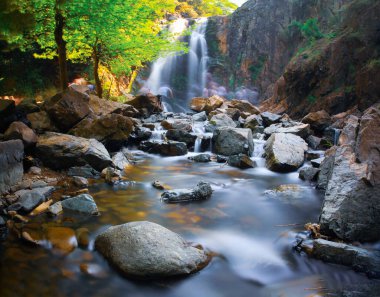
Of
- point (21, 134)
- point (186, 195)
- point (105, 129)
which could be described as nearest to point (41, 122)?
point (105, 129)

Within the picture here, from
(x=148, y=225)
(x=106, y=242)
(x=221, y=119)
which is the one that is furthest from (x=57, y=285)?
(x=221, y=119)

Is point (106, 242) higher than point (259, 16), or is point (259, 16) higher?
point (259, 16)

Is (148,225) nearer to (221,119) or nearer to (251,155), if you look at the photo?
(251,155)

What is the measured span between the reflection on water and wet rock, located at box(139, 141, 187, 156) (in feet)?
10.3

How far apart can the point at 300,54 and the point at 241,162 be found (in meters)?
13.3

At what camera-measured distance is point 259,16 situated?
2891 cm

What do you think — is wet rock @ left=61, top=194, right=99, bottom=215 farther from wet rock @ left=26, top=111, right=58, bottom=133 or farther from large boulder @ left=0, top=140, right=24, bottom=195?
wet rock @ left=26, top=111, right=58, bottom=133

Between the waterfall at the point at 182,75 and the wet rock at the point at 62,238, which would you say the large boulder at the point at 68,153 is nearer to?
the wet rock at the point at 62,238

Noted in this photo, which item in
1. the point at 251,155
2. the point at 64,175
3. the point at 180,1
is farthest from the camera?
the point at 180,1

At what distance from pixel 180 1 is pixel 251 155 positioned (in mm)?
41429

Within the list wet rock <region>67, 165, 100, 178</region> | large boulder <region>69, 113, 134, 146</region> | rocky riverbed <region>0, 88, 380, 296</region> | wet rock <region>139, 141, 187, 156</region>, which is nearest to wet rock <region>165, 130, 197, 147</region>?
wet rock <region>139, 141, 187, 156</region>

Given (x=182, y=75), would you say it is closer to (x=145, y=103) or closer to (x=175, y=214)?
(x=145, y=103)

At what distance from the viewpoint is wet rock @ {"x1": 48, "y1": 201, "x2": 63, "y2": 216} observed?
5.07m

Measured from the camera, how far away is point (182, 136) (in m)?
11.6
